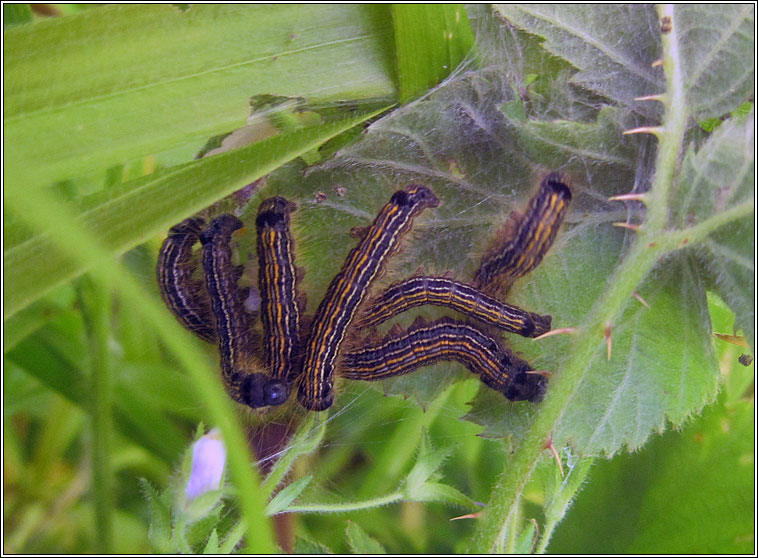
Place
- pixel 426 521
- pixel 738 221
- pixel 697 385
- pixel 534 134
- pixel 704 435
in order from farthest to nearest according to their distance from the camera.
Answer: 1. pixel 426 521
2. pixel 704 435
3. pixel 697 385
4. pixel 534 134
5. pixel 738 221

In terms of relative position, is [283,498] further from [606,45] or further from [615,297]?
[606,45]

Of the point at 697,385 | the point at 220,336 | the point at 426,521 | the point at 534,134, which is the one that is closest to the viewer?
the point at 534,134

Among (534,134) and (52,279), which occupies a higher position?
(534,134)

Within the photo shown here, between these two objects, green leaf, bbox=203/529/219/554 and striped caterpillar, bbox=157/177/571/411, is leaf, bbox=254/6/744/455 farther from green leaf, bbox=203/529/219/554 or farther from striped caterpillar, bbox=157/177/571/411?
green leaf, bbox=203/529/219/554

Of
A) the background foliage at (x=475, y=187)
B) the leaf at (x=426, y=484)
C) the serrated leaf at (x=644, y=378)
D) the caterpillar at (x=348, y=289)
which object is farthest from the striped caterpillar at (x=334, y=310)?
the leaf at (x=426, y=484)

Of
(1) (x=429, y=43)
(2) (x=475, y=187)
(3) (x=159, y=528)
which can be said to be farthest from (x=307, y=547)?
(1) (x=429, y=43)

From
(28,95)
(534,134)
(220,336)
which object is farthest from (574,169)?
(28,95)

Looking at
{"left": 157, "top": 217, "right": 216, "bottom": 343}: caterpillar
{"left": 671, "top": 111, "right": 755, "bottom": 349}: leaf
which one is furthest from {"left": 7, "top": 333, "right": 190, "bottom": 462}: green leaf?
{"left": 671, "top": 111, "right": 755, "bottom": 349}: leaf

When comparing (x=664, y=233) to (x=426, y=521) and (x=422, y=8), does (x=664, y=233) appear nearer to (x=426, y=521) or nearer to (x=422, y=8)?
(x=422, y=8)

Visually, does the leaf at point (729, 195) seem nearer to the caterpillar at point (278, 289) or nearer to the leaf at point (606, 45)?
the leaf at point (606, 45)
